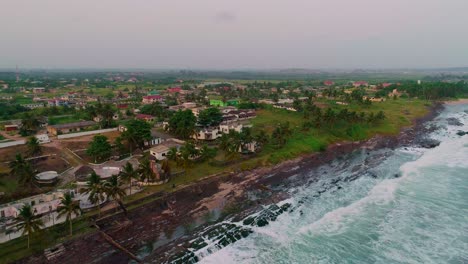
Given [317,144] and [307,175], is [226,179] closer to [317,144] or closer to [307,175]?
[307,175]

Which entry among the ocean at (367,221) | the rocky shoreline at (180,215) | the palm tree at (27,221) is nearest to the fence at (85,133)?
the rocky shoreline at (180,215)

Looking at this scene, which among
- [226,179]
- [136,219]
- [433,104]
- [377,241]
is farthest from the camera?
[433,104]

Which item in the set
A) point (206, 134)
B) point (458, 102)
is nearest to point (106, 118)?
point (206, 134)

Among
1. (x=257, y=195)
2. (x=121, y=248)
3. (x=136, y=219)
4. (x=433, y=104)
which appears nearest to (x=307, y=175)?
(x=257, y=195)

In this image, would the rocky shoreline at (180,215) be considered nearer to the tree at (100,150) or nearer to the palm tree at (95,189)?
the palm tree at (95,189)

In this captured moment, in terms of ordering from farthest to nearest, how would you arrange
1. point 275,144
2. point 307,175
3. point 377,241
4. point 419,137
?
1. point 419,137
2. point 275,144
3. point 307,175
4. point 377,241

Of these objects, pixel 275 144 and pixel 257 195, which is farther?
pixel 275 144
